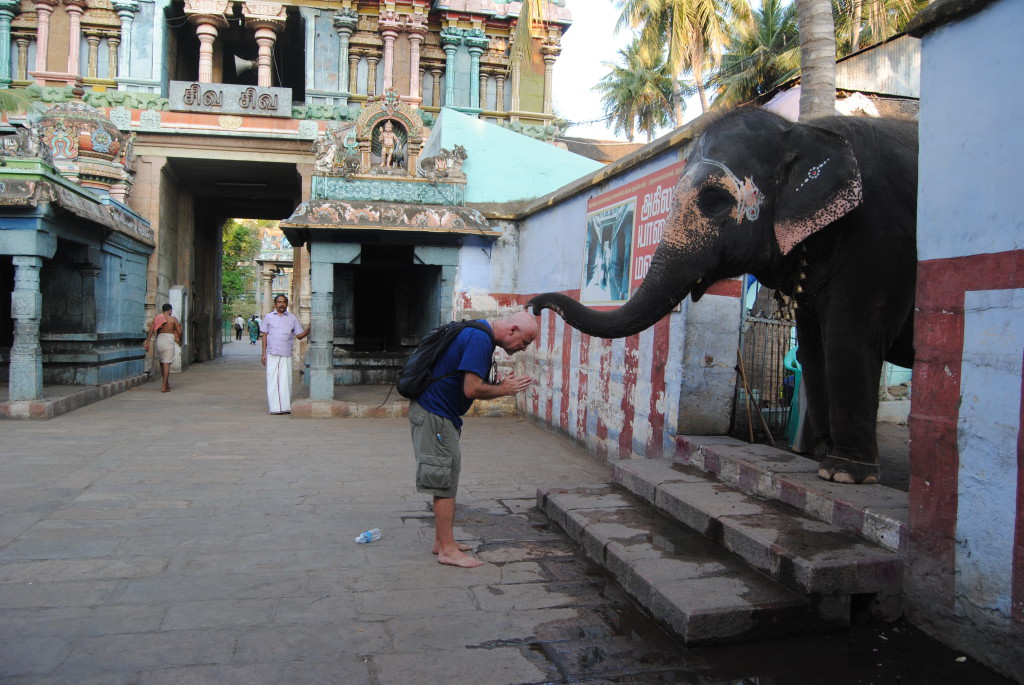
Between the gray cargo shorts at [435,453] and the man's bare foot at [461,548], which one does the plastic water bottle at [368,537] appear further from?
the gray cargo shorts at [435,453]

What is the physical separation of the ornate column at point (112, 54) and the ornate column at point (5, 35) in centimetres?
260

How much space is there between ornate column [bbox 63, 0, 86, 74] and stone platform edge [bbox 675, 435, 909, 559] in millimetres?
19989

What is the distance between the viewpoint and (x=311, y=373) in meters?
10.7

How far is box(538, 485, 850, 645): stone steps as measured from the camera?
3295 millimetres

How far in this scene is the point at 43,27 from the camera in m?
19.2

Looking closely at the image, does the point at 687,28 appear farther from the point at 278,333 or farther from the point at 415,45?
the point at 278,333

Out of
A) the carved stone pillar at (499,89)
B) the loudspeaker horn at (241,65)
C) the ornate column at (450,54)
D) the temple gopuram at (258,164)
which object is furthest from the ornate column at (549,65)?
the loudspeaker horn at (241,65)

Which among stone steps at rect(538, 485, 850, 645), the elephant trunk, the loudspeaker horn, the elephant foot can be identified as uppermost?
the loudspeaker horn

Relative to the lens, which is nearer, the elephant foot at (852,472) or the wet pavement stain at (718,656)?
the wet pavement stain at (718,656)

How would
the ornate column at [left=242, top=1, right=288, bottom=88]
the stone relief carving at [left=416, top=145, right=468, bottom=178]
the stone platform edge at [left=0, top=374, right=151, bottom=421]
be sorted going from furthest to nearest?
the ornate column at [left=242, top=1, right=288, bottom=88] < the stone relief carving at [left=416, top=145, right=468, bottom=178] < the stone platform edge at [left=0, top=374, right=151, bottom=421]

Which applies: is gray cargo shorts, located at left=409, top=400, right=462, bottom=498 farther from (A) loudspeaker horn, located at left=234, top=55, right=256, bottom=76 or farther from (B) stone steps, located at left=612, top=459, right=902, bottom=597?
(A) loudspeaker horn, located at left=234, top=55, right=256, bottom=76

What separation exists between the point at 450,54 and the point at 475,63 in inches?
29.5

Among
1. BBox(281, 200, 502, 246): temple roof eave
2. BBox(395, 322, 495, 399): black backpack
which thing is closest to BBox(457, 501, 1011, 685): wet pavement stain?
BBox(395, 322, 495, 399): black backpack

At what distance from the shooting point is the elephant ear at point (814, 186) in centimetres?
388
